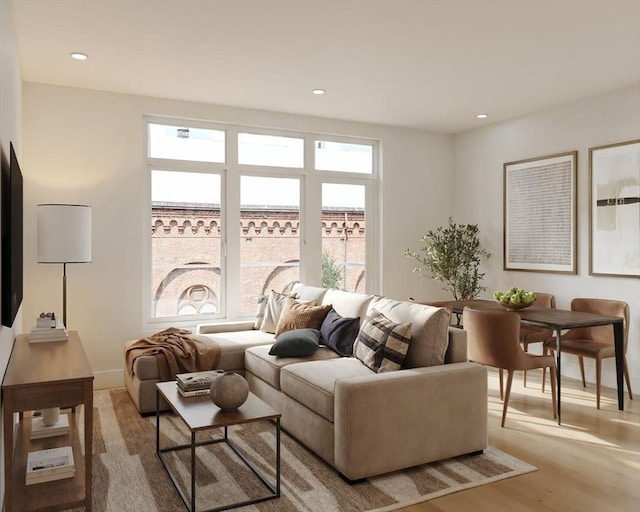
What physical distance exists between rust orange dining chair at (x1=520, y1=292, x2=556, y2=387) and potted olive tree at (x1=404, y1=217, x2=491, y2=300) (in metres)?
0.99

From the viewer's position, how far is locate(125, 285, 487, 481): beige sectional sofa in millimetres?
2867

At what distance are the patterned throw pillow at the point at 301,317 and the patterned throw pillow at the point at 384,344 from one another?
828 mm

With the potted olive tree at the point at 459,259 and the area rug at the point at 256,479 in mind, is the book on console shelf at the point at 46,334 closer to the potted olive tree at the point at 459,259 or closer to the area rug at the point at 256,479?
the area rug at the point at 256,479

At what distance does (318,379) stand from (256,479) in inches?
26.4

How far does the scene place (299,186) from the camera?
5.94 meters

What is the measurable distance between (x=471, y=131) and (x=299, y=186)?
2.31m

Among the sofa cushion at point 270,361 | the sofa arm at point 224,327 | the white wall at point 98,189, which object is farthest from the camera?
the sofa arm at point 224,327

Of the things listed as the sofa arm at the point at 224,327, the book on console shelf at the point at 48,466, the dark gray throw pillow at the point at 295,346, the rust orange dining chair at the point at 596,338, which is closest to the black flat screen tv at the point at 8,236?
the book on console shelf at the point at 48,466

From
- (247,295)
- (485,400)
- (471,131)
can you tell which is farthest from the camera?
(471,131)

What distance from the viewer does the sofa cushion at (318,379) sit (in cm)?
308

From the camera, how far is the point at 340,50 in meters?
3.87

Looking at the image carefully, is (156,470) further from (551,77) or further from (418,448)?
(551,77)

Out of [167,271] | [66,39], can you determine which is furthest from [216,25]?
[167,271]

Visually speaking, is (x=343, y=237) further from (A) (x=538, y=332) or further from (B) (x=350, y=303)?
(A) (x=538, y=332)
